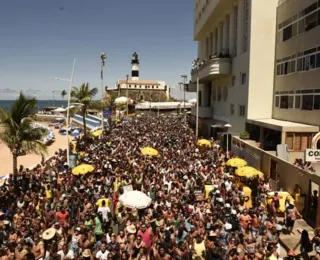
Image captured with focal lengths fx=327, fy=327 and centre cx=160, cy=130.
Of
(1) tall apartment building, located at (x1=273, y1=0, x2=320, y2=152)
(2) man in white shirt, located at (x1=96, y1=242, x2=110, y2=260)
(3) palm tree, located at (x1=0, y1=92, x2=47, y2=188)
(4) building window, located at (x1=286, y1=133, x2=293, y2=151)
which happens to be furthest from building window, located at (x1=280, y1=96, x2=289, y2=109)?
(2) man in white shirt, located at (x1=96, y1=242, x2=110, y2=260)

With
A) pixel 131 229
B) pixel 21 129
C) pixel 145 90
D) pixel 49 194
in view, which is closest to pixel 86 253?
pixel 131 229

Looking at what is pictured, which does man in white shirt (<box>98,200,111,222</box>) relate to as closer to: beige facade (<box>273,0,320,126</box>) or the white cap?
the white cap

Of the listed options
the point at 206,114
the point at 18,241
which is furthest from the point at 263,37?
the point at 18,241

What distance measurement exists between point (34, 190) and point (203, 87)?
34.1 m

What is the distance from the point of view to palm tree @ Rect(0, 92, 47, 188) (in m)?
16.9

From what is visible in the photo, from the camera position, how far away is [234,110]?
31219mm

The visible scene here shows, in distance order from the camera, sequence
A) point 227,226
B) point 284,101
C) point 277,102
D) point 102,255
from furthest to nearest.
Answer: point 277,102 → point 284,101 → point 227,226 → point 102,255

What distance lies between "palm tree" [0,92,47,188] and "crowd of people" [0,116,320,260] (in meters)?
1.53

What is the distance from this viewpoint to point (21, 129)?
17.0 meters

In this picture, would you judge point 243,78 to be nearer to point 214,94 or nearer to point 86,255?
point 214,94

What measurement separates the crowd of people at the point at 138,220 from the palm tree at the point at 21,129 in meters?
1.53

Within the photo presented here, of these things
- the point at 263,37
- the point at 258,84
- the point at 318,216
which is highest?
the point at 263,37

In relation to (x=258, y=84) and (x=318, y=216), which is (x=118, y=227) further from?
(x=258, y=84)

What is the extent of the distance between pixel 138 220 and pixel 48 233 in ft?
10.4
